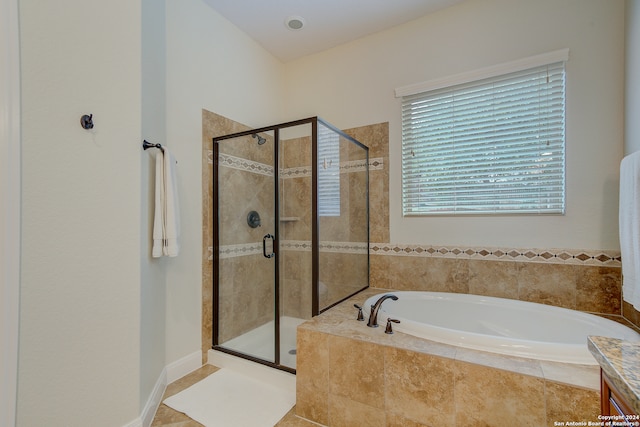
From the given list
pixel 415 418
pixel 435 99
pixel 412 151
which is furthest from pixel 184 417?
pixel 435 99

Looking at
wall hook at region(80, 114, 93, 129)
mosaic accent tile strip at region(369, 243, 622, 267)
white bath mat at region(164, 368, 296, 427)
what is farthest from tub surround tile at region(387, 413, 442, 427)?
wall hook at region(80, 114, 93, 129)

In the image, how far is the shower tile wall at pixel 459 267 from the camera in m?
1.91

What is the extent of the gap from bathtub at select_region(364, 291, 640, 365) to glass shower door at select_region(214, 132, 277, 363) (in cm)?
93

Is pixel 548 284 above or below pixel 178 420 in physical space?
above

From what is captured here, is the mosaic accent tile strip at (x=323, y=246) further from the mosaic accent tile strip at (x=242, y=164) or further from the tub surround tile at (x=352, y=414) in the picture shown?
the tub surround tile at (x=352, y=414)

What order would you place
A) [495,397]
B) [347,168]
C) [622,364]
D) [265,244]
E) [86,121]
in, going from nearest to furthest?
[622,364], [495,397], [86,121], [265,244], [347,168]

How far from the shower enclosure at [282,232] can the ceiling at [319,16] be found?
1.05 m

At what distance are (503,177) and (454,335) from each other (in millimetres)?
1352

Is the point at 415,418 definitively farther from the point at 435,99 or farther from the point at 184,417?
the point at 435,99

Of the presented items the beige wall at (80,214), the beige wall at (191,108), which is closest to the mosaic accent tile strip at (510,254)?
the beige wall at (191,108)

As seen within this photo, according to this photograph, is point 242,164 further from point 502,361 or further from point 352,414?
point 502,361

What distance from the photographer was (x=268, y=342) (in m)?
2.16

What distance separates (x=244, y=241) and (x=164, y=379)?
3.58 feet

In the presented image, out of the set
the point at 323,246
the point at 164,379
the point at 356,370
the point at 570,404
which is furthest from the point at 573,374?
the point at 164,379
